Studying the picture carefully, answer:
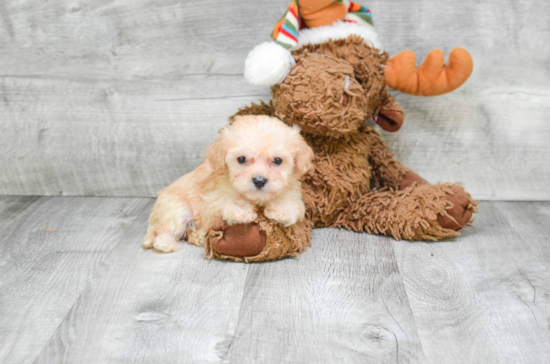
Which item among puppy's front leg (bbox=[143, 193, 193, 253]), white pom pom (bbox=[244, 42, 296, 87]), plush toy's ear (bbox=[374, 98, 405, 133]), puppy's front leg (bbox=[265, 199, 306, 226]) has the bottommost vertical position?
puppy's front leg (bbox=[143, 193, 193, 253])

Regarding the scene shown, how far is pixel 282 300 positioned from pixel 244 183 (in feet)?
0.92

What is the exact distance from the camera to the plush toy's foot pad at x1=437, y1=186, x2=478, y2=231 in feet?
4.28

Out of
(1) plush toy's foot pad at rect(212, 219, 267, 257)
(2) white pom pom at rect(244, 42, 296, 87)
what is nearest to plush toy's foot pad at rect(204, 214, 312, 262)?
(1) plush toy's foot pad at rect(212, 219, 267, 257)

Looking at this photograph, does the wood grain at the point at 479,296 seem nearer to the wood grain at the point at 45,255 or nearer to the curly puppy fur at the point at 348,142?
the curly puppy fur at the point at 348,142

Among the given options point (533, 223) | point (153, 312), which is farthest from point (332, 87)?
point (533, 223)

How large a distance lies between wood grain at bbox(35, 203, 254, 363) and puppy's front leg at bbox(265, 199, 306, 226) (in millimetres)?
157

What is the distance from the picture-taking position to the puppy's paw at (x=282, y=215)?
118 centimetres

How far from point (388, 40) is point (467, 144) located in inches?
18.3

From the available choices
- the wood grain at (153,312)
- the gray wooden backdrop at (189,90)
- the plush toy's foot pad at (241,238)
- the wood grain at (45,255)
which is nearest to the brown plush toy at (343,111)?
the plush toy's foot pad at (241,238)

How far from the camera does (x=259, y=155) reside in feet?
3.72

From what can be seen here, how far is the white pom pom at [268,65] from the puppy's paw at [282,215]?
329mm

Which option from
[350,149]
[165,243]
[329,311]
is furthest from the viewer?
[350,149]

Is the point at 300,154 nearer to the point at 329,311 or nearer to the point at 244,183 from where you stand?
the point at 244,183

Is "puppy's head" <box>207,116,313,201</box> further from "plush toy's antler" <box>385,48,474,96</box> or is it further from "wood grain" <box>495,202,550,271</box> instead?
"wood grain" <box>495,202,550,271</box>
